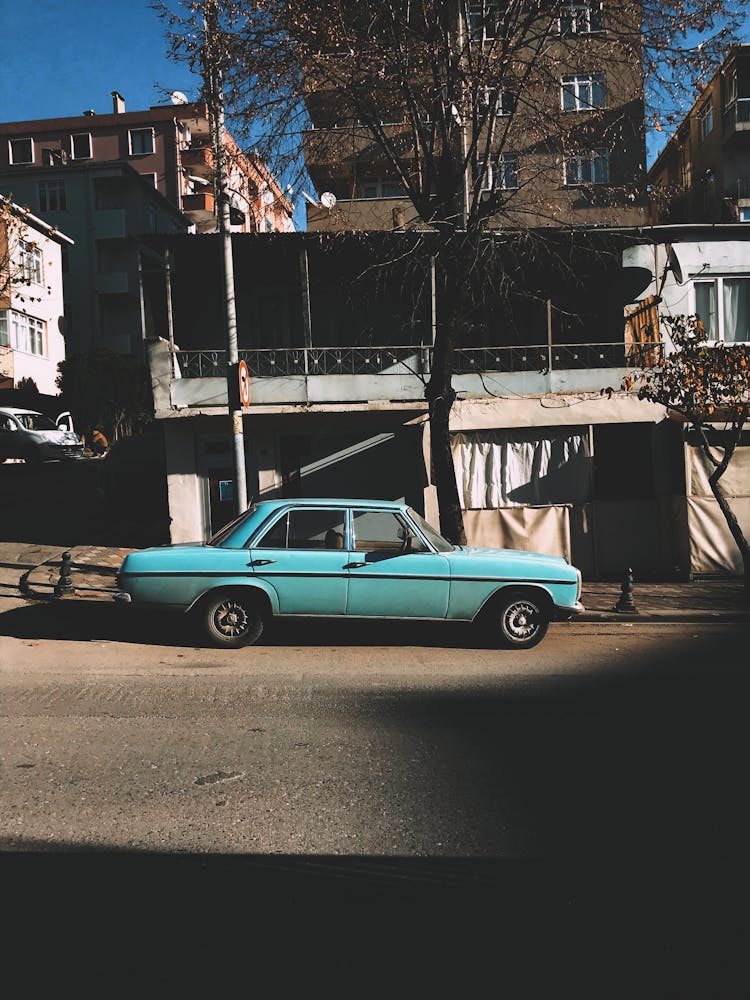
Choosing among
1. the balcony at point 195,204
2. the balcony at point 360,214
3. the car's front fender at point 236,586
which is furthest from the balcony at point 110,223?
the car's front fender at point 236,586

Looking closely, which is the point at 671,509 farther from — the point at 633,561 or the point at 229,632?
the point at 229,632

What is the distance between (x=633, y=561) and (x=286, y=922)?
44.2 ft

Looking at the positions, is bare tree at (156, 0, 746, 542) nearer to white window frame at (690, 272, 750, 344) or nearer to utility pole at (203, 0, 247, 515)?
utility pole at (203, 0, 247, 515)

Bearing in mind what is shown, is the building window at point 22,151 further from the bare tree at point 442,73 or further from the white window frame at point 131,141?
the bare tree at point 442,73

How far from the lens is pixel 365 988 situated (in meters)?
2.84

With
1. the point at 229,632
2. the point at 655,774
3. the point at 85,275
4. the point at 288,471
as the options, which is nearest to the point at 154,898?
the point at 655,774

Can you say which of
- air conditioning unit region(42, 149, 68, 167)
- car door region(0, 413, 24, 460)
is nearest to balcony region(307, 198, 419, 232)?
car door region(0, 413, 24, 460)

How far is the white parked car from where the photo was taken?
27.9 m

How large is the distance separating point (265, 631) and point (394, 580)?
64.8 inches

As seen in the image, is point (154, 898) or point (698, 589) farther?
point (698, 589)

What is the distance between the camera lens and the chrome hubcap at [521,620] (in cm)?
915

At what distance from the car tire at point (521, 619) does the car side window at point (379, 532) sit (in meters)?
1.12

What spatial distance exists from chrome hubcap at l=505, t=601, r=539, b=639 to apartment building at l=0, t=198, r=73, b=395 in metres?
28.4

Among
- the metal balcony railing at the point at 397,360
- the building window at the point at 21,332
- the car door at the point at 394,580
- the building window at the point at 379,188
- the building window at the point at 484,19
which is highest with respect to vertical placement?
the building window at the point at 379,188
